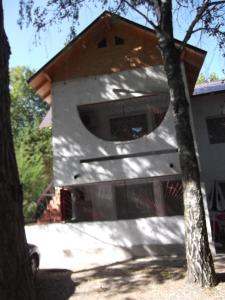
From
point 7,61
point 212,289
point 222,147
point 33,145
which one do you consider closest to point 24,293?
point 7,61

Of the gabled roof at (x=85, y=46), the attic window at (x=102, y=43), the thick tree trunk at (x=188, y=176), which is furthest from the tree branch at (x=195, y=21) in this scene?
the attic window at (x=102, y=43)

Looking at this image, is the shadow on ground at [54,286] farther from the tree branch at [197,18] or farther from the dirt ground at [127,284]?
the tree branch at [197,18]

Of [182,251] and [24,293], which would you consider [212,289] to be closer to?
[182,251]

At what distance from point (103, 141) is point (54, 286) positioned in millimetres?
5654

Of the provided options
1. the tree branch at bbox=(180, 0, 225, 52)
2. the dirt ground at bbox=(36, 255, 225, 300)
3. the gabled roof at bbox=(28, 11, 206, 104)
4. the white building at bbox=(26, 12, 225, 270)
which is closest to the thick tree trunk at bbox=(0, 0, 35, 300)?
the dirt ground at bbox=(36, 255, 225, 300)

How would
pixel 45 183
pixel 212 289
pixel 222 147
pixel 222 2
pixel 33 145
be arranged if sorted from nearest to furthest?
pixel 212 289 < pixel 222 2 < pixel 222 147 < pixel 45 183 < pixel 33 145

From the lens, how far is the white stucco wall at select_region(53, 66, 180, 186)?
13.0 meters

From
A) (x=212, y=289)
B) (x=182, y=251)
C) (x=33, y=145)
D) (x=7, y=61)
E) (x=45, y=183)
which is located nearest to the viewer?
(x=7, y=61)

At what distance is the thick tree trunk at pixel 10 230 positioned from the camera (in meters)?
2.72

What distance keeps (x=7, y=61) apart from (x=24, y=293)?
1765 mm

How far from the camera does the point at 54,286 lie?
8828mm

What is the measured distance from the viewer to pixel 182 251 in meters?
12.2

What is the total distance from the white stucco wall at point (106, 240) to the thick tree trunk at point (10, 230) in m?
9.35

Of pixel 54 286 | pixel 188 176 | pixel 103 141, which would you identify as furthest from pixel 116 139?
pixel 54 286
